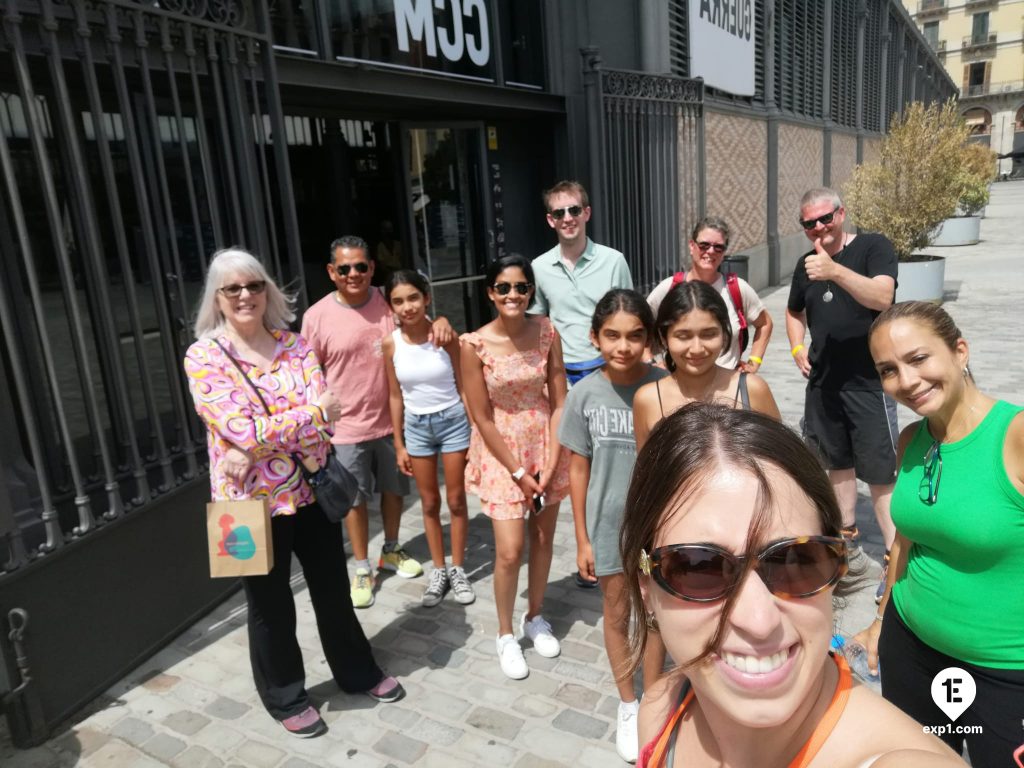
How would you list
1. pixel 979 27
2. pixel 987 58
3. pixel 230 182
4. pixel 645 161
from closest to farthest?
pixel 230 182 < pixel 645 161 < pixel 979 27 < pixel 987 58

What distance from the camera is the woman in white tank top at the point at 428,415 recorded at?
160 inches

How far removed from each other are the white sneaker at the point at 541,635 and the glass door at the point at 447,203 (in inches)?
200

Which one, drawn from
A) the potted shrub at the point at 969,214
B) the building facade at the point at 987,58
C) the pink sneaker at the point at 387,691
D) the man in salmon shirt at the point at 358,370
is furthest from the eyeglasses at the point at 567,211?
the building facade at the point at 987,58

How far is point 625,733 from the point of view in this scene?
115 inches

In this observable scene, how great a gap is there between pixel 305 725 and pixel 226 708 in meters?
0.51

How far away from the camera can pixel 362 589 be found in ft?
13.8

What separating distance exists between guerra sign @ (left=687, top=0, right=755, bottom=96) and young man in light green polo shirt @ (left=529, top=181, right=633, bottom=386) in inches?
289

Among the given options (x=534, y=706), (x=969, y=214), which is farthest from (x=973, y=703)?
(x=969, y=214)

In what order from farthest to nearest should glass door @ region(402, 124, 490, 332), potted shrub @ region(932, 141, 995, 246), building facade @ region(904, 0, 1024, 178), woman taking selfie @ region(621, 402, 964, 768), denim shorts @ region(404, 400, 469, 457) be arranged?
building facade @ region(904, 0, 1024, 178)
potted shrub @ region(932, 141, 995, 246)
glass door @ region(402, 124, 490, 332)
denim shorts @ region(404, 400, 469, 457)
woman taking selfie @ region(621, 402, 964, 768)

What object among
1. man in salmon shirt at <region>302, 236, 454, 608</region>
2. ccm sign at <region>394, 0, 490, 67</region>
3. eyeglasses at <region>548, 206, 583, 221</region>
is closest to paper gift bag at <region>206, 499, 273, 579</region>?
man in salmon shirt at <region>302, 236, 454, 608</region>

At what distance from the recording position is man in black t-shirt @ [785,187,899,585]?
3.81 metres

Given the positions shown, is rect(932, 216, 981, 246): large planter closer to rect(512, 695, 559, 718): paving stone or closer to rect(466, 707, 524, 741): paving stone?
rect(512, 695, 559, 718): paving stone

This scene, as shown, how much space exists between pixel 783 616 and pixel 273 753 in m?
2.72

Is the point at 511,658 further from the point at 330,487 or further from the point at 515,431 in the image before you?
the point at 330,487
